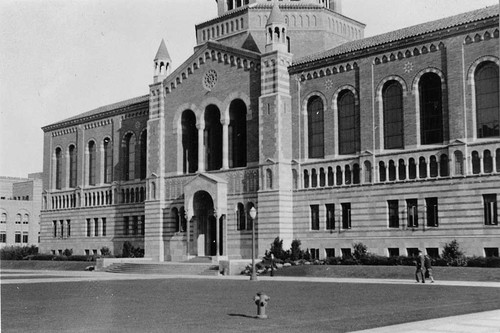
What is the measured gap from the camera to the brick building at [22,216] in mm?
125875

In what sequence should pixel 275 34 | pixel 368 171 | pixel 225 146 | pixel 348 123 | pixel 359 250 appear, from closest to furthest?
pixel 359 250 → pixel 368 171 → pixel 348 123 → pixel 275 34 → pixel 225 146

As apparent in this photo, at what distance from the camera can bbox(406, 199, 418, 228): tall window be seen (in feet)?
161

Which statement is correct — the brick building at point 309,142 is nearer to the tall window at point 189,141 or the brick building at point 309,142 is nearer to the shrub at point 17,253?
the tall window at point 189,141

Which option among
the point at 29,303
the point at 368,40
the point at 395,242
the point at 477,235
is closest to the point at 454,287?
the point at 477,235

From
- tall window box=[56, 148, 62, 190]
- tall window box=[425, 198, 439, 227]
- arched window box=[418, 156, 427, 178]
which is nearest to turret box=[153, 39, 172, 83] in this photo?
tall window box=[56, 148, 62, 190]

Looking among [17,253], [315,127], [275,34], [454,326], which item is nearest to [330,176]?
[315,127]

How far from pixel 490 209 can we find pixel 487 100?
293 inches

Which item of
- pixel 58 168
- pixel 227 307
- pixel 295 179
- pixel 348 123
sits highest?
pixel 348 123

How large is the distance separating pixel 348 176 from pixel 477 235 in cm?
1165

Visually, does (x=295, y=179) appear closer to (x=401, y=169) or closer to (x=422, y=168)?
(x=401, y=169)

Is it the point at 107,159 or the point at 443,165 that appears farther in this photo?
the point at 107,159

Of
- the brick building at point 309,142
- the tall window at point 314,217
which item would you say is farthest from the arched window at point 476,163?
the tall window at point 314,217

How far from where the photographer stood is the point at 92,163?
8062 centimetres

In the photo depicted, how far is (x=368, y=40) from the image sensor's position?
55.6 m
